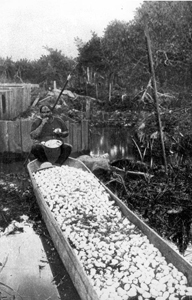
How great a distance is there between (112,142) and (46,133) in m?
5.02

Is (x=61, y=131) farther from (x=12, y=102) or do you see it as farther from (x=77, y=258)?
(x=12, y=102)

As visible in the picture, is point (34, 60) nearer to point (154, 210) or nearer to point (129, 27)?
point (129, 27)

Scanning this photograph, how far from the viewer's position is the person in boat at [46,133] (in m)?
5.96

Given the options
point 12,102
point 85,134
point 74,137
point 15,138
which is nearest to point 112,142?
point 85,134

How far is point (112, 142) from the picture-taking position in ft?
35.9

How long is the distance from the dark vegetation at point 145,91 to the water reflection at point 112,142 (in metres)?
0.41

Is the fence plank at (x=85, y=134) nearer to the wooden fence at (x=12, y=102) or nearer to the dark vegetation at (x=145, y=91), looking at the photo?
the dark vegetation at (x=145, y=91)

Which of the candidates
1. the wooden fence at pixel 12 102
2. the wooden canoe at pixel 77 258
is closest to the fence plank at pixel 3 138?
the wooden fence at pixel 12 102

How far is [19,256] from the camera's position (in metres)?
3.71

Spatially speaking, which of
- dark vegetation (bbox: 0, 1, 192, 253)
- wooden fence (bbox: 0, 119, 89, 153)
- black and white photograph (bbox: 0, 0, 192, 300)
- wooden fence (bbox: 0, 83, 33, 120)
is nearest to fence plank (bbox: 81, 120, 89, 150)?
black and white photograph (bbox: 0, 0, 192, 300)

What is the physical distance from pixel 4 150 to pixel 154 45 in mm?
7850

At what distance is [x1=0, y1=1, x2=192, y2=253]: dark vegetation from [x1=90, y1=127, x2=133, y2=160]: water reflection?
0.41 m

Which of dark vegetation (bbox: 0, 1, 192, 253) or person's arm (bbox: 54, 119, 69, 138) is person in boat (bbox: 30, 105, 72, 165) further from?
dark vegetation (bbox: 0, 1, 192, 253)

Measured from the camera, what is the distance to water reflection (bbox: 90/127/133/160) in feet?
31.9
